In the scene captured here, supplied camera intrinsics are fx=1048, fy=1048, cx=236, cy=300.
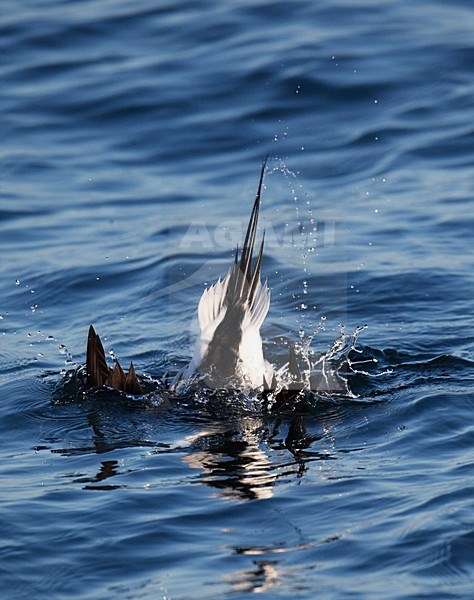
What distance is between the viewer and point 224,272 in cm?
815

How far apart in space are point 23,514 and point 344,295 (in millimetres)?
3631

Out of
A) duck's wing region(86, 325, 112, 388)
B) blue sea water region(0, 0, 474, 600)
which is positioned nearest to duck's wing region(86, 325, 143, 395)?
duck's wing region(86, 325, 112, 388)

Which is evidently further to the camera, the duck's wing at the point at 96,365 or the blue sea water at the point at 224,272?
the duck's wing at the point at 96,365

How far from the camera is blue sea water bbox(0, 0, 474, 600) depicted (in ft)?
13.3

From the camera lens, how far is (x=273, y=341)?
22.6ft

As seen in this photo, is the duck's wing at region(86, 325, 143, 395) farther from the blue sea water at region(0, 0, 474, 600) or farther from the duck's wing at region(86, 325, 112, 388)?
the blue sea water at region(0, 0, 474, 600)

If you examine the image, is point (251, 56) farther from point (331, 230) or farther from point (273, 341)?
point (273, 341)

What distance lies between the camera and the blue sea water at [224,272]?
160 inches

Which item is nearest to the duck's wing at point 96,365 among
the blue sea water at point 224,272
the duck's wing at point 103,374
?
the duck's wing at point 103,374

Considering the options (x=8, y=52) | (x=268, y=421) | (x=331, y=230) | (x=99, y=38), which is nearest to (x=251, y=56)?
(x=99, y=38)

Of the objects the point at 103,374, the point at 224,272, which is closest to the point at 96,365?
the point at 103,374

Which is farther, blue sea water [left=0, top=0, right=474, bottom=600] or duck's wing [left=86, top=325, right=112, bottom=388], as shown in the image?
duck's wing [left=86, top=325, right=112, bottom=388]

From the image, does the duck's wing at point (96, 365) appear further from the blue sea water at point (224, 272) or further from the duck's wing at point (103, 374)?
the blue sea water at point (224, 272)

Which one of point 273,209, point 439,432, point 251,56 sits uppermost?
point 251,56
